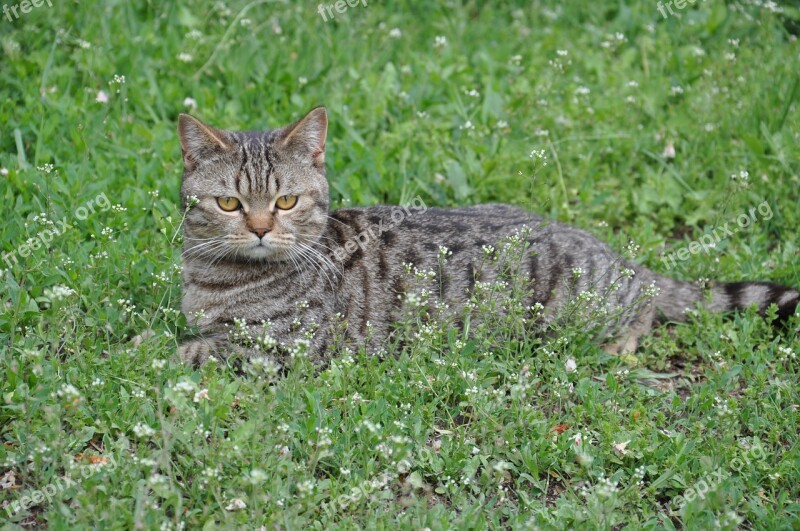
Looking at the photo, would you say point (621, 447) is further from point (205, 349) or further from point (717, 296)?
point (205, 349)

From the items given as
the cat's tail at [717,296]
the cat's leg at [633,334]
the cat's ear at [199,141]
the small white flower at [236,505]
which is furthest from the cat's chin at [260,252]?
the cat's tail at [717,296]

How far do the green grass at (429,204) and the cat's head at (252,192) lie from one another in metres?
0.26

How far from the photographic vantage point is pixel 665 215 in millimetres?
6824

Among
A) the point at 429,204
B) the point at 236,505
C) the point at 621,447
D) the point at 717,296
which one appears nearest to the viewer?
the point at 236,505

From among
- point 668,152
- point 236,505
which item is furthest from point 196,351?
point 668,152

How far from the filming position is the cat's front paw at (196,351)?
4953 mm

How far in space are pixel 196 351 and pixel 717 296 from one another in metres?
3.33

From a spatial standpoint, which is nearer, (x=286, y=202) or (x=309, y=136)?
(x=286, y=202)

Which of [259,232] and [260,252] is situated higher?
[259,232]

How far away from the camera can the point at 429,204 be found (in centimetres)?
674

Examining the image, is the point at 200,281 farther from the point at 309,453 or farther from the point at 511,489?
the point at 511,489

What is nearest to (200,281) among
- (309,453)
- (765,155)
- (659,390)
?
(309,453)

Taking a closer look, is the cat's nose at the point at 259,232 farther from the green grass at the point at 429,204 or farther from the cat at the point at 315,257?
the green grass at the point at 429,204

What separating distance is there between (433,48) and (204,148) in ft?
12.3
